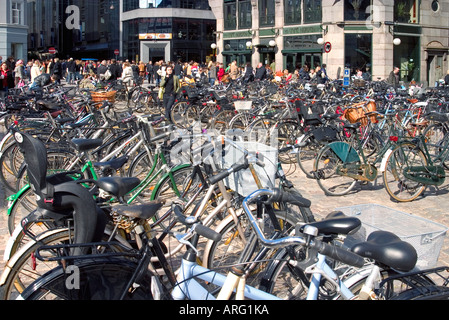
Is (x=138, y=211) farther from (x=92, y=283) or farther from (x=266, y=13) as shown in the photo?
(x=266, y=13)

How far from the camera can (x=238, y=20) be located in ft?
133

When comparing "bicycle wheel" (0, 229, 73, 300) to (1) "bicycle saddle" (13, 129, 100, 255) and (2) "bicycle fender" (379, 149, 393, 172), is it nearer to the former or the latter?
(1) "bicycle saddle" (13, 129, 100, 255)

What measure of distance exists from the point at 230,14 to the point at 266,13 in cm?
438

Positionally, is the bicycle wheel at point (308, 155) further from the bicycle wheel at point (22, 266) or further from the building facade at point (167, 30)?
the building facade at point (167, 30)

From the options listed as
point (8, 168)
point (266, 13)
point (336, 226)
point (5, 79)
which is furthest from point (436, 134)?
point (266, 13)

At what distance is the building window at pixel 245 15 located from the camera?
129ft

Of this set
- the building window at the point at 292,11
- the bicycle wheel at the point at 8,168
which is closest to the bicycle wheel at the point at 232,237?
the bicycle wheel at the point at 8,168

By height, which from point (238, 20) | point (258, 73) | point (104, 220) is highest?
point (238, 20)

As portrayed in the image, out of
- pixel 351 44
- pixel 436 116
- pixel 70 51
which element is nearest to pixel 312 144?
pixel 436 116

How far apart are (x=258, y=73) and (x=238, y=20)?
19.8 m

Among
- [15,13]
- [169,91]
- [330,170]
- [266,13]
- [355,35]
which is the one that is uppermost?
[15,13]

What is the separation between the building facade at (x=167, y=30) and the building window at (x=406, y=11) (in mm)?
22152

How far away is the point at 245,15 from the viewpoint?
39844 millimetres
